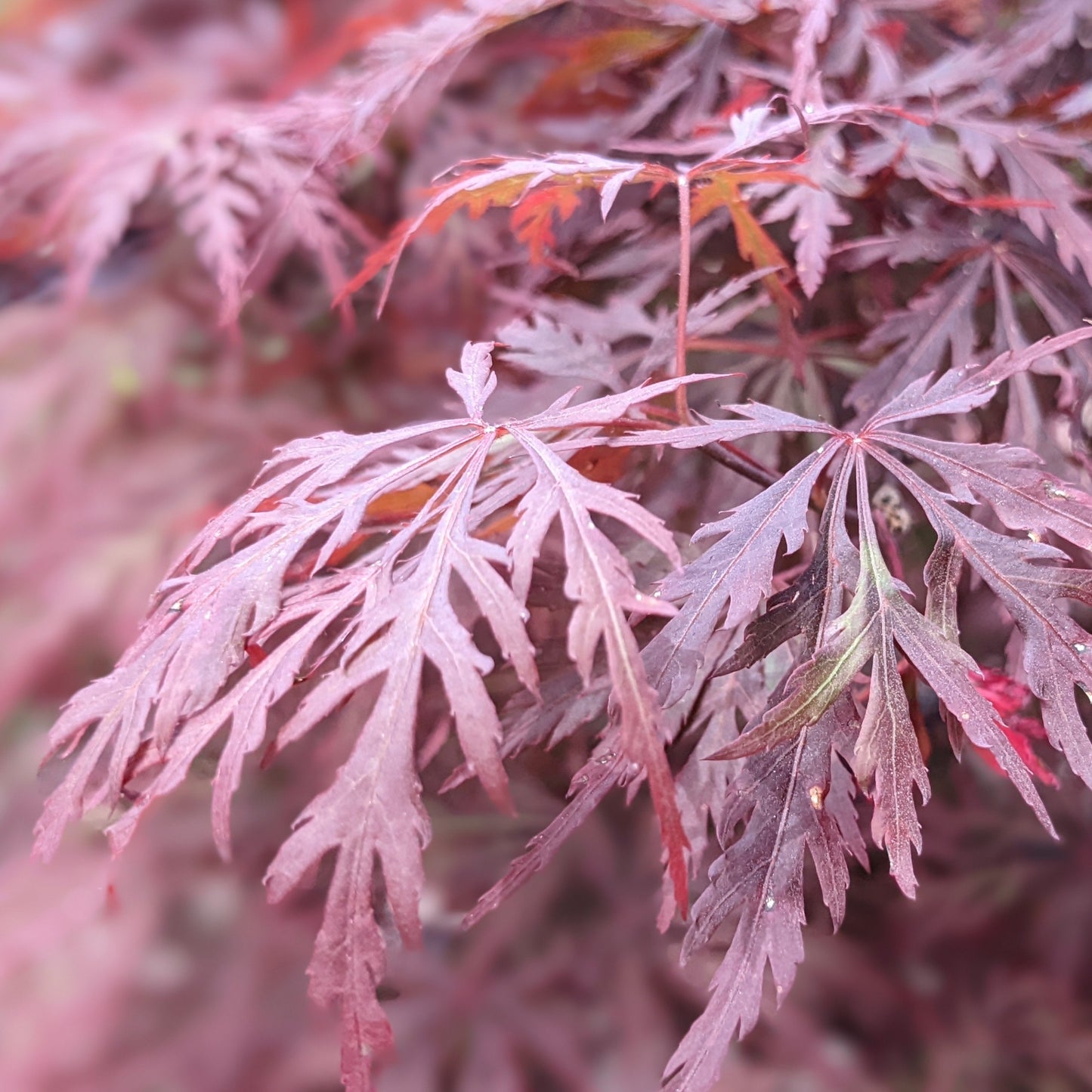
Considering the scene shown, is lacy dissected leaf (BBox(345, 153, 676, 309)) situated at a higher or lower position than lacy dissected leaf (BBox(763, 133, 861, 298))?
higher

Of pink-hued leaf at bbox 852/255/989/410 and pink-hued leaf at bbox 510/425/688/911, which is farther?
pink-hued leaf at bbox 852/255/989/410

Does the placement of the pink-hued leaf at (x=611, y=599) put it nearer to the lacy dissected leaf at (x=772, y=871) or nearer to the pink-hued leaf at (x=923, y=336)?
the lacy dissected leaf at (x=772, y=871)

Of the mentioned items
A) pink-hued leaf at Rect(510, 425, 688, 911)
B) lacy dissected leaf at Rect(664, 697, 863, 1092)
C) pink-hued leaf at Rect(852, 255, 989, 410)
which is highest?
pink-hued leaf at Rect(510, 425, 688, 911)

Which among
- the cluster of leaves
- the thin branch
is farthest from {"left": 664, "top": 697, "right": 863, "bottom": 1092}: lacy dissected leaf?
the thin branch

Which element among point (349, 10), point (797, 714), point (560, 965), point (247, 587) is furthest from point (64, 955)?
point (349, 10)

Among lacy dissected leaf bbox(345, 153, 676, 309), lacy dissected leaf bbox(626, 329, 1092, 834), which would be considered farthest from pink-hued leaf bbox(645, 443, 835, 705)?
lacy dissected leaf bbox(345, 153, 676, 309)

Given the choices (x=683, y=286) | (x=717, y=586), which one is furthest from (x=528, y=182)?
(x=717, y=586)

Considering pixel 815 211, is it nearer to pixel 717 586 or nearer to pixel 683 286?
pixel 683 286

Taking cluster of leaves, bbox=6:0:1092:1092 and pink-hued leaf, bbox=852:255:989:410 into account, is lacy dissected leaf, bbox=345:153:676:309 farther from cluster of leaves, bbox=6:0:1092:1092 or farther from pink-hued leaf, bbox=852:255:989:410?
pink-hued leaf, bbox=852:255:989:410

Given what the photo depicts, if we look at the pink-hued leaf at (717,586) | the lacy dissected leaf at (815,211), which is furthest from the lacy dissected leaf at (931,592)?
the lacy dissected leaf at (815,211)
